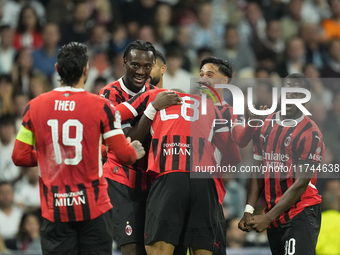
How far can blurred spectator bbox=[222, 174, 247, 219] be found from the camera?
27.1ft

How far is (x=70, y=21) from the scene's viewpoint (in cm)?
953

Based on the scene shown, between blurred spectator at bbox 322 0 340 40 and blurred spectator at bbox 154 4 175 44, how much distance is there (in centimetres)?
347

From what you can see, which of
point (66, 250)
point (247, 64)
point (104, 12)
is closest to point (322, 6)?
point (247, 64)

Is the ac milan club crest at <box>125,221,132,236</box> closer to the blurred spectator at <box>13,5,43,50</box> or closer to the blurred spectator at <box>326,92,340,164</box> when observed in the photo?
the blurred spectator at <box>326,92,340,164</box>

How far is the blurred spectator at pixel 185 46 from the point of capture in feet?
31.6

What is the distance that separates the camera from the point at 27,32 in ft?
30.4

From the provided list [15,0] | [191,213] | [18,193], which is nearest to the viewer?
[191,213]

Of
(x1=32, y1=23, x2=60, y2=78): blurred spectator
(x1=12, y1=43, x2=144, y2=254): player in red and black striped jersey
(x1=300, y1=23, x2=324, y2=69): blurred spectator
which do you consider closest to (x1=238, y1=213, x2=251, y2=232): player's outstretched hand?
Answer: (x1=12, y1=43, x2=144, y2=254): player in red and black striped jersey

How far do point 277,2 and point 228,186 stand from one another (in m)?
4.52

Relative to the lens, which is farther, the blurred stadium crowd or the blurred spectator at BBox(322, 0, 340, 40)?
the blurred spectator at BBox(322, 0, 340, 40)

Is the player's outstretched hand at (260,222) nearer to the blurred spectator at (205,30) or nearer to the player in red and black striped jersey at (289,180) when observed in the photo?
the player in red and black striped jersey at (289,180)

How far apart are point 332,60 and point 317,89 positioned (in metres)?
1.03

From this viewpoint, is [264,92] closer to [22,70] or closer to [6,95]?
[22,70]

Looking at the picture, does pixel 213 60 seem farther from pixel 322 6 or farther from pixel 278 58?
pixel 322 6
